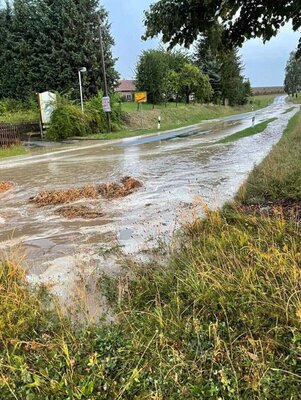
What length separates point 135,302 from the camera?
137 inches

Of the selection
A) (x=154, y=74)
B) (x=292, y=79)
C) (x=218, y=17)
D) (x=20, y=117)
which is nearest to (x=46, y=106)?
(x=20, y=117)

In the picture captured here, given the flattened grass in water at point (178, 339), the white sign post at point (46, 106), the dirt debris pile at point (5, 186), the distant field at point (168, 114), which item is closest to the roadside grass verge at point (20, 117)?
the white sign post at point (46, 106)

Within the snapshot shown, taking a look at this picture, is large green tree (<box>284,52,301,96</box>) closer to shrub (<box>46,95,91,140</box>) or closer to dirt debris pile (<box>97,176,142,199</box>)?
shrub (<box>46,95,91,140</box>)

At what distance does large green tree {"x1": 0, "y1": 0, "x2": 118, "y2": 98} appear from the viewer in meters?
29.2

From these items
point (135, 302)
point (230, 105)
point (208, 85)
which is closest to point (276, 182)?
point (135, 302)

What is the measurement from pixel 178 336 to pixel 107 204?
16.8 ft

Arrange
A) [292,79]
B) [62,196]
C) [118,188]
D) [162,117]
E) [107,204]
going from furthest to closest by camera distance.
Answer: [292,79] → [162,117] → [118,188] → [62,196] → [107,204]

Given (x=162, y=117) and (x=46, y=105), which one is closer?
(x=46, y=105)

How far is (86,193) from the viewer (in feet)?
28.2

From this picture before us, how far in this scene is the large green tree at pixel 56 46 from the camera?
95.8 ft

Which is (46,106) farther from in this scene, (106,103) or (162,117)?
(162,117)

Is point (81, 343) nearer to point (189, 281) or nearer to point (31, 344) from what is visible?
point (31, 344)

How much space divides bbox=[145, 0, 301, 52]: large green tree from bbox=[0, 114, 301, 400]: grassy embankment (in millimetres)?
2489

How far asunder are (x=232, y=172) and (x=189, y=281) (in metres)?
7.37
